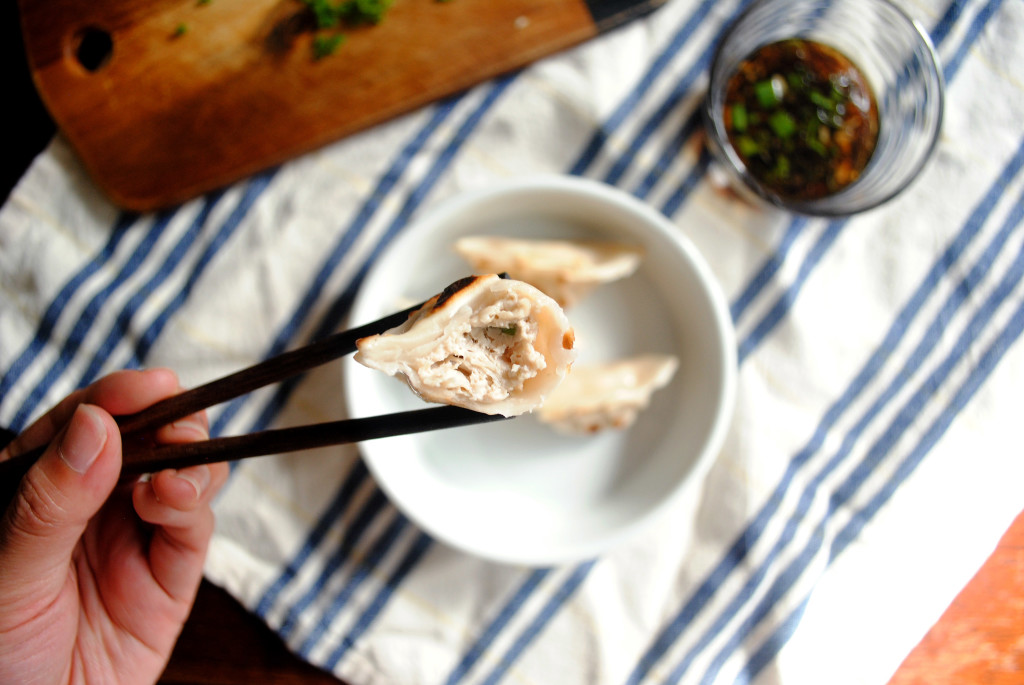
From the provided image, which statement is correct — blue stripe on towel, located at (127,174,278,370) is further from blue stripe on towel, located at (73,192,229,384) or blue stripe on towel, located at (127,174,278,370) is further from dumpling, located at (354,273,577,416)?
dumpling, located at (354,273,577,416)

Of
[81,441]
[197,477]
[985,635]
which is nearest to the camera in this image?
[81,441]

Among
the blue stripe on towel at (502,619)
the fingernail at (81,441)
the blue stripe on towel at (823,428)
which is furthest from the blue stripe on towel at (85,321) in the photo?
the blue stripe on towel at (823,428)

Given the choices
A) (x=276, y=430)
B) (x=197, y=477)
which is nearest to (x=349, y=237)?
(x=197, y=477)

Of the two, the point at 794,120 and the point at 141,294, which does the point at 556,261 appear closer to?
the point at 794,120

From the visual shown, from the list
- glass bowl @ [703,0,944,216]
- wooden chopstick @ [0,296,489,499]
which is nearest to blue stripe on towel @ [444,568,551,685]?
wooden chopstick @ [0,296,489,499]

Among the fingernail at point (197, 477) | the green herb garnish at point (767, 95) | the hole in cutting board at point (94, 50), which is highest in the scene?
the hole in cutting board at point (94, 50)

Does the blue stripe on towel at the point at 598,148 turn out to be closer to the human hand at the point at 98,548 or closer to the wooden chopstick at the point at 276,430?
the human hand at the point at 98,548
